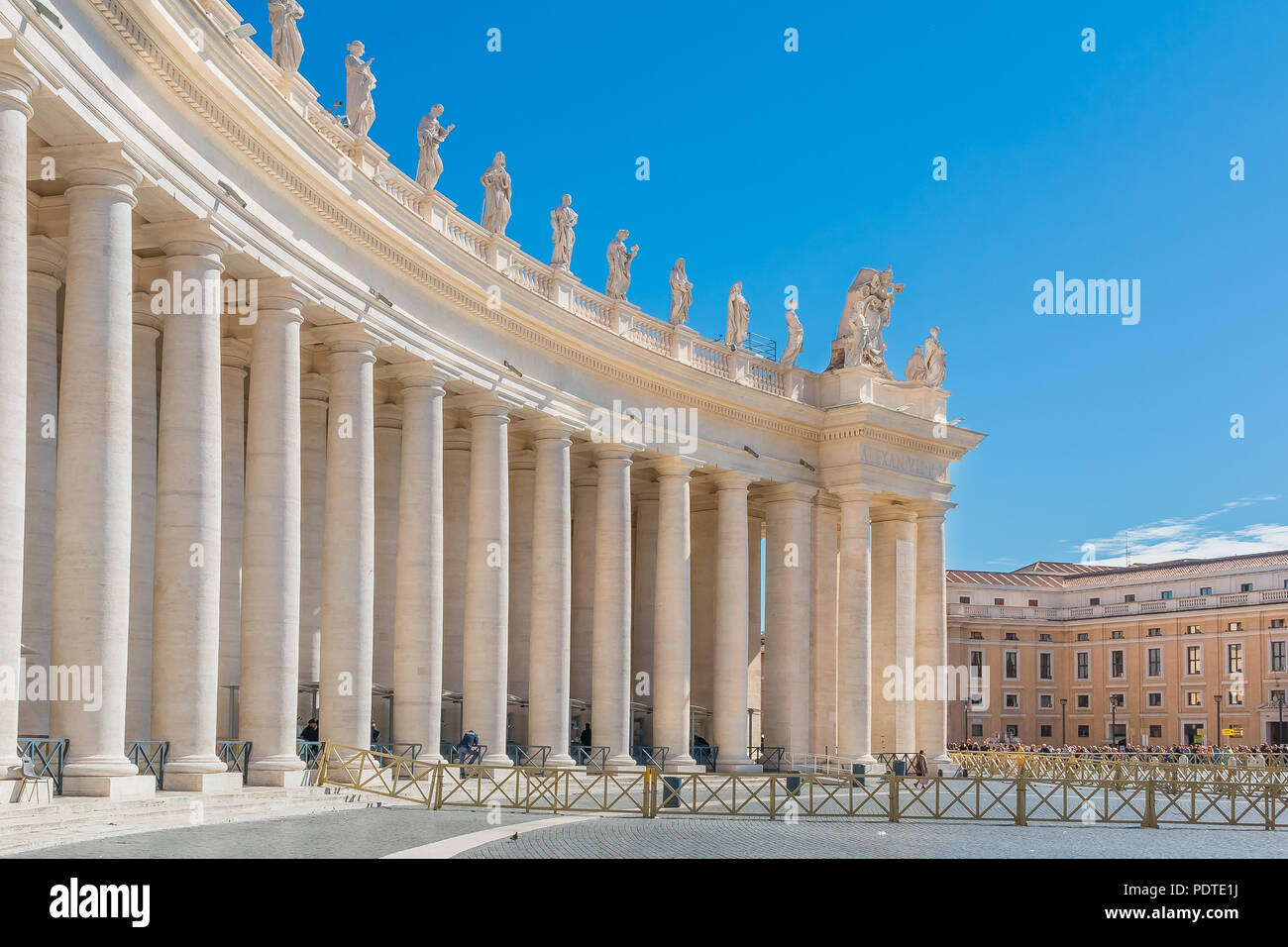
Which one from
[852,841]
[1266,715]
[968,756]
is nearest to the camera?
[852,841]

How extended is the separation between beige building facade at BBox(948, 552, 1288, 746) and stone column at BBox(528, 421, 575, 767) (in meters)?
124

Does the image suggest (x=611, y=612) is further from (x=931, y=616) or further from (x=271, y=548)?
(x=931, y=616)

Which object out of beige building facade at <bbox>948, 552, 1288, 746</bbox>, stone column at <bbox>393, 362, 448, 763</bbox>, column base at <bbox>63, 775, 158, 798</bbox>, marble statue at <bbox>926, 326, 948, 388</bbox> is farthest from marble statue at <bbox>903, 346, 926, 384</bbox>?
beige building facade at <bbox>948, 552, 1288, 746</bbox>

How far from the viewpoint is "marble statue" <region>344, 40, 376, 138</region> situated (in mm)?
44844

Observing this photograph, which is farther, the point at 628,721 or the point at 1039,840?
the point at 628,721

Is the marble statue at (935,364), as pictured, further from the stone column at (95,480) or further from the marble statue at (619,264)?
the stone column at (95,480)

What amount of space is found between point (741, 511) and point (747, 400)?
5.32m

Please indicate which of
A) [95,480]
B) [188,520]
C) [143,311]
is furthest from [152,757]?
[143,311]

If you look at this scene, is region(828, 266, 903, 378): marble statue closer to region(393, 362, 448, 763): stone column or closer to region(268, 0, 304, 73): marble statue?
region(393, 362, 448, 763): stone column

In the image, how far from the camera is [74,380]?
30.1 meters

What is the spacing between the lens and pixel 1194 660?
166 metres
